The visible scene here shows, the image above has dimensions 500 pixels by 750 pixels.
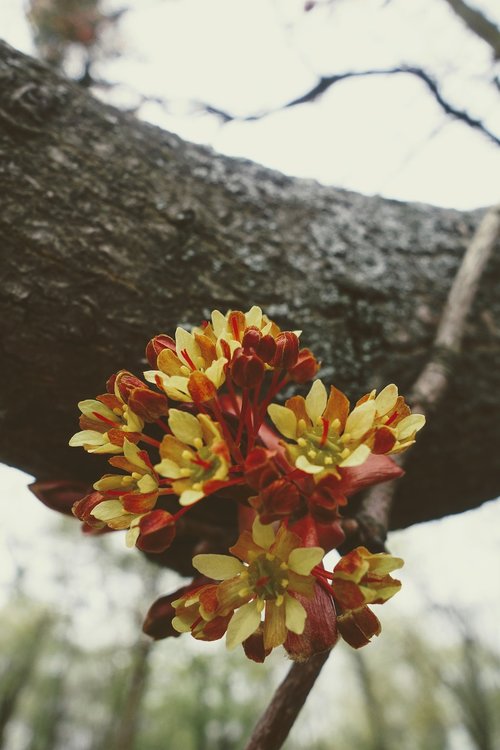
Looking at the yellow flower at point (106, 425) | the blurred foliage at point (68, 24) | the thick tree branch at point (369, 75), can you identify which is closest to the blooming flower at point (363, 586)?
the yellow flower at point (106, 425)

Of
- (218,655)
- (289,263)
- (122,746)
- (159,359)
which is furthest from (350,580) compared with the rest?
(218,655)

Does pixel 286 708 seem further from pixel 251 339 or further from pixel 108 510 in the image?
pixel 251 339

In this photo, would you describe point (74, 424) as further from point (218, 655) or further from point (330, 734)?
point (330, 734)

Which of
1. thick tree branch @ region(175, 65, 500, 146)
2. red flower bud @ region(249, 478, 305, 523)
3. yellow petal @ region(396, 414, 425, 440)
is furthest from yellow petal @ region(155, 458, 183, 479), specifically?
thick tree branch @ region(175, 65, 500, 146)

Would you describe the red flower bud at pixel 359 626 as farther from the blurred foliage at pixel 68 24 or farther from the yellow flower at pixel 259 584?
the blurred foliage at pixel 68 24

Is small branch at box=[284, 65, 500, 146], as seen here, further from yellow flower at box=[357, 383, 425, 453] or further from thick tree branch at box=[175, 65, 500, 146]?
yellow flower at box=[357, 383, 425, 453]
